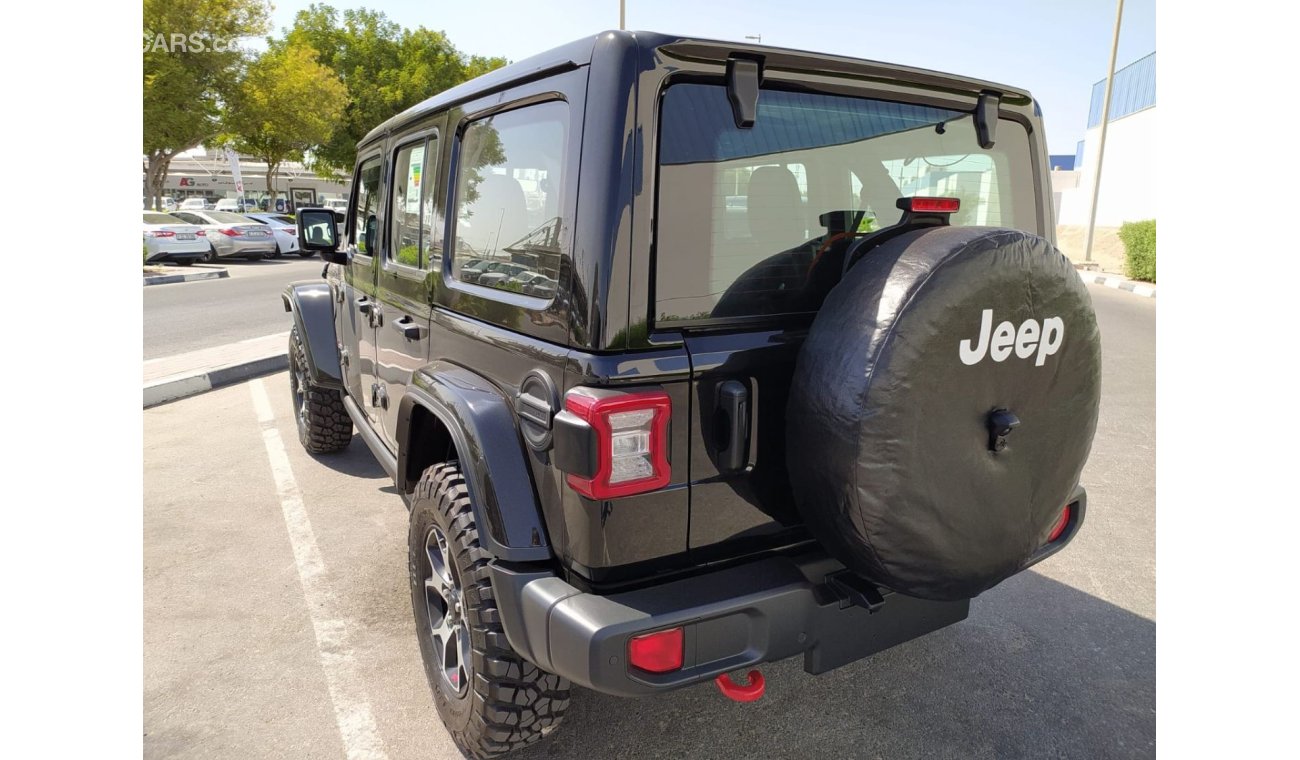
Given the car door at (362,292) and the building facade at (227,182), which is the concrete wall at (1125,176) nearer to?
the car door at (362,292)

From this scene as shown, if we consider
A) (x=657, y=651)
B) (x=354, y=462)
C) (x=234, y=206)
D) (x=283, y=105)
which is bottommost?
(x=354, y=462)

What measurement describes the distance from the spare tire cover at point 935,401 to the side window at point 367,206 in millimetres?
2567

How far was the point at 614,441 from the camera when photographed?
1.86 m

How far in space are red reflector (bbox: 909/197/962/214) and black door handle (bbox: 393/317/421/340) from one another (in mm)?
1815

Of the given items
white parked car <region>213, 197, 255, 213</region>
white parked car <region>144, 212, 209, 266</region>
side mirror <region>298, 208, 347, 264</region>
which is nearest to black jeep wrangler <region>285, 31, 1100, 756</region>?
side mirror <region>298, 208, 347, 264</region>

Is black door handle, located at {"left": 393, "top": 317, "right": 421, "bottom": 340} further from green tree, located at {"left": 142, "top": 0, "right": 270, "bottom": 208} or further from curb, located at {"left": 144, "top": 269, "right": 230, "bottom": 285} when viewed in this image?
green tree, located at {"left": 142, "top": 0, "right": 270, "bottom": 208}

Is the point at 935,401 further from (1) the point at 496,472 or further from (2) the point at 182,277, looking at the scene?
(2) the point at 182,277

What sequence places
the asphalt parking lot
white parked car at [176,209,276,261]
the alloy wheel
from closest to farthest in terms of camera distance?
the alloy wheel < the asphalt parking lot < white parked car at [176,209,276,261]

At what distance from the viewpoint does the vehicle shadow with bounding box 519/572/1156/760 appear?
97.0 inches

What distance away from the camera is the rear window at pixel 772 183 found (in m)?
1.95

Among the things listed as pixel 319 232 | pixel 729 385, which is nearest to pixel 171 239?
pixel 319 232

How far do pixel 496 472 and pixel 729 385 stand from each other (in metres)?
0.68

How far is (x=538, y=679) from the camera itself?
2217 mm

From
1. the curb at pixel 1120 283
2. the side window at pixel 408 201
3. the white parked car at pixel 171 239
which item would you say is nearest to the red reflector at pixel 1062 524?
the side window at pixel 408 201
